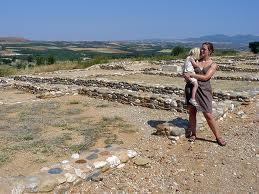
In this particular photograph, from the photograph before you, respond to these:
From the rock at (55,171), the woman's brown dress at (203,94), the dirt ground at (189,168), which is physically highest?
the woman's brown dress at (203,94)

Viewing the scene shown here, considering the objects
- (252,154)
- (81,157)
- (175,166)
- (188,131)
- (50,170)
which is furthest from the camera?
(188,131)

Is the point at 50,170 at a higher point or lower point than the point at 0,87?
higher

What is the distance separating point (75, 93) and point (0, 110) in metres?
3.17

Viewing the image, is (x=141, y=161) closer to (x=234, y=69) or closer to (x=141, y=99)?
(x=141, y=99)

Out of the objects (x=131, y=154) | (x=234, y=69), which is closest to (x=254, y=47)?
(x=234, y=69)

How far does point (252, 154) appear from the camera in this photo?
6.36 m

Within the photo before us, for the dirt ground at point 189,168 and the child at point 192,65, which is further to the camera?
the child at point 192,65

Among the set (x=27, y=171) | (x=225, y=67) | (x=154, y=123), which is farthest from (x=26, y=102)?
(x=225, y=67)

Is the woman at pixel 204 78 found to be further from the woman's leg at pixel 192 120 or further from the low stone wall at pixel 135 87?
the low stone wall at pixel 135 87

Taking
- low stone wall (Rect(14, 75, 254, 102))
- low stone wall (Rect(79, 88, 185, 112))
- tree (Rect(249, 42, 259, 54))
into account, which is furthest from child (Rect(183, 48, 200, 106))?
tree (Rect(249, 42, 259, 54))

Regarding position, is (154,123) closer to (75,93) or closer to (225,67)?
(75,93)

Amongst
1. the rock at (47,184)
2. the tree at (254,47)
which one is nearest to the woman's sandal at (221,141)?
the rock at (47,184)

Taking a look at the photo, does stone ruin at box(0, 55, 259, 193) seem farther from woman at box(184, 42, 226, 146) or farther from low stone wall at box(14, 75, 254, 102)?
woman at box(184, 42, 226, 146)

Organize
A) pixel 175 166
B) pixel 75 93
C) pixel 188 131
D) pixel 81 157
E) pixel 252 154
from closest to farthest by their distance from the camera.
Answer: pixel 81 157 → pixel 175 166 → pixel 252 154 → pixel 188 131 → pixel 75 93
